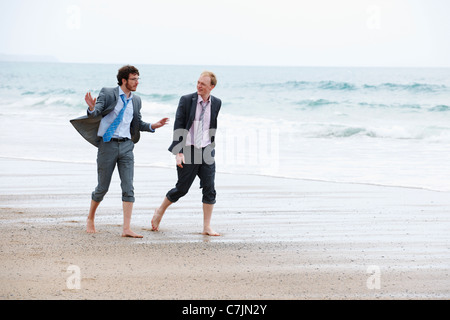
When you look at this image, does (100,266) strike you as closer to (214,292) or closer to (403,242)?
(214,292)

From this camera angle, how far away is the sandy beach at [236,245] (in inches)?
181

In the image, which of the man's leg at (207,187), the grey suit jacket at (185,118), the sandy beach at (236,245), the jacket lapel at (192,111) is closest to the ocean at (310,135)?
the sandy beach at (236,245)

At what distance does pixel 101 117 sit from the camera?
20.0ft

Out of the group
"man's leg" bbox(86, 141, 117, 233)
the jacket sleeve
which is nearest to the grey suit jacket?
"man's leg" bbox(86, 141, 117, 233)

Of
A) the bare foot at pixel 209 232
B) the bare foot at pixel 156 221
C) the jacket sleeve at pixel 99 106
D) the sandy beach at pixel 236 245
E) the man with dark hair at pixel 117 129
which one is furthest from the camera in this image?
the bare foot at pixel 156 221

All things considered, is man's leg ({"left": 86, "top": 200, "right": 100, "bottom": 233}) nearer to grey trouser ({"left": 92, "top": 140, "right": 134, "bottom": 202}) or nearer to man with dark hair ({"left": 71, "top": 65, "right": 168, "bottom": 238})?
man with dark hair ({"left": 71, "top": 65, "right": 168, "bottom": 238})

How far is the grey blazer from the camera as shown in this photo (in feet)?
19.7

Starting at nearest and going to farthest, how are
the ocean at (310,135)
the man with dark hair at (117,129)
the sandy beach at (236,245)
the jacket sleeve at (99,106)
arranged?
the sandy beach at (236,245), the jacket sleeve at (99,106), the man with dark hair at (117,129), the ocean at (310,135)

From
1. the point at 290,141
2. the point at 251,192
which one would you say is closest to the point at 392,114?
the point at 290,141

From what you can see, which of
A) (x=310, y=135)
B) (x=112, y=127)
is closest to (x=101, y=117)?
(x=112, y=127)

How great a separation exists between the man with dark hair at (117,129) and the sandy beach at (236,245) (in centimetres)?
50

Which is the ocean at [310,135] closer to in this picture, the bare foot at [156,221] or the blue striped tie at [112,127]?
the bare foot at [156,221]

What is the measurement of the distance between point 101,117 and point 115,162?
18.2 inches

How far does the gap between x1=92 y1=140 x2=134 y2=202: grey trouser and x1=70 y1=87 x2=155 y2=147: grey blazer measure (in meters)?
0.13
